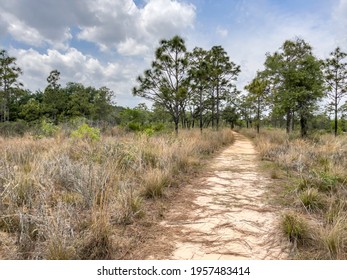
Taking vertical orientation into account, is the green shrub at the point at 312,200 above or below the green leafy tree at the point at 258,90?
below

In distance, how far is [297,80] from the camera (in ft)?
50.1

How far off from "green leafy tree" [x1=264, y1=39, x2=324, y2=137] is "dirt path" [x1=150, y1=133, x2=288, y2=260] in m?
12.1

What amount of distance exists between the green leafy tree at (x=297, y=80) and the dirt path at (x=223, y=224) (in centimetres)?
1207

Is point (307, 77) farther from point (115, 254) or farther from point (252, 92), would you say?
point (115, 254)

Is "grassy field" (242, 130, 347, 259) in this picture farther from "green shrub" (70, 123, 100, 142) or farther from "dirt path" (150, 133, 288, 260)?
"green shrub" (70, 123, 100, 142)

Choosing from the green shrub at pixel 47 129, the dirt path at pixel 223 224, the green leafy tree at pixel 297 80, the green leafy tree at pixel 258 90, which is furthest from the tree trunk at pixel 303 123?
the green shrub at pixel 47 129

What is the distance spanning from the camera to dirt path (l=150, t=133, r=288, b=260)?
8.54ft

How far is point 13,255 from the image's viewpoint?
2.33 meters

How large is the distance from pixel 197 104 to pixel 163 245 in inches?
868

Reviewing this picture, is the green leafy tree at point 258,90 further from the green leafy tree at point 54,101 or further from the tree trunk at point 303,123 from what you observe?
the green leafy tree at point 54,101

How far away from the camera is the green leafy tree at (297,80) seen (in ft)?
50.4

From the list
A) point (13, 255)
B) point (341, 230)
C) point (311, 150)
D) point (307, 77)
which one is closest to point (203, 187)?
point (341, 230)

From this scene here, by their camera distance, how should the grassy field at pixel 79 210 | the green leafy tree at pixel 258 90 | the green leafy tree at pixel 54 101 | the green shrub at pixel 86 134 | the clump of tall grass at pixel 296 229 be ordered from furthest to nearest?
the green leafy tree at pixel 54 101 < the green leafy tree at pixel 258 90 < the green shrub at pixel 86 134 < the clump of tall grass at pixel 296 229 < the grassy field at pixel 79 210

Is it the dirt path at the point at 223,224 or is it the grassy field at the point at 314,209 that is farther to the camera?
the dirt path at the point at 223,224
